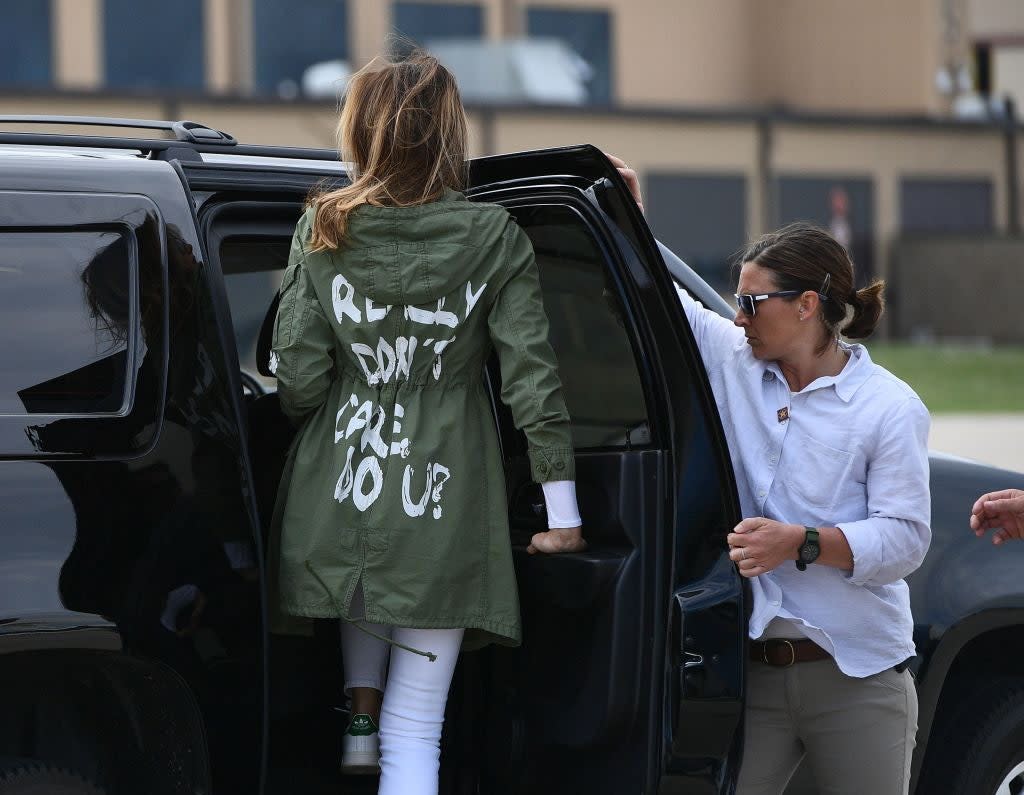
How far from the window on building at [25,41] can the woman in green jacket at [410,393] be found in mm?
33512

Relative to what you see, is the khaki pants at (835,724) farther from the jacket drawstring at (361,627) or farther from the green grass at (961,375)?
the green grass at (961,375)

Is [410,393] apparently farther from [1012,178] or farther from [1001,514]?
[1012,178]

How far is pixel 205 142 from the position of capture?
3.12 meters

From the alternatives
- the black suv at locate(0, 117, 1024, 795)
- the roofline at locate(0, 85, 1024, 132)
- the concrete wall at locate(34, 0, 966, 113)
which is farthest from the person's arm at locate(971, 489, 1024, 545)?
the concrete wall at locate(34, 0, 966, 113)

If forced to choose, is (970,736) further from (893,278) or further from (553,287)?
(893,278)

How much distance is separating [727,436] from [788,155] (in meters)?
31.9

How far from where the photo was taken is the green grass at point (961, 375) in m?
17.1

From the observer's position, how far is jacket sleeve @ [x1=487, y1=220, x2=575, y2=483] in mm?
2660

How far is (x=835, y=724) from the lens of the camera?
2830mm

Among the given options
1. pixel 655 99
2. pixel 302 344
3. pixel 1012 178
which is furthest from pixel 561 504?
pixel 655 99

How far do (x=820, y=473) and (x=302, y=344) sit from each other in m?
0.98

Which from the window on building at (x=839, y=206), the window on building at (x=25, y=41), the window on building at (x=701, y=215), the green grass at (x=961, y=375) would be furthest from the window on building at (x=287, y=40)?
the green grass at (x=961, y=375)

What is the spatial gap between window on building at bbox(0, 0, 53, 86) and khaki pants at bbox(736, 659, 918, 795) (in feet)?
111

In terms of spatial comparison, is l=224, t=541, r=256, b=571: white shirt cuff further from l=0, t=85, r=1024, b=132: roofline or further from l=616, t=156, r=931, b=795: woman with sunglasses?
l=0, t=85, r=1024, b=132: roofline
